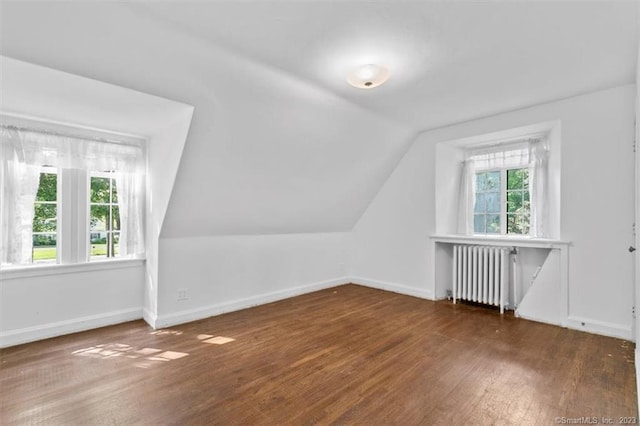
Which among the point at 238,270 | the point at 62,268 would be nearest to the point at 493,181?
the point at 238,270

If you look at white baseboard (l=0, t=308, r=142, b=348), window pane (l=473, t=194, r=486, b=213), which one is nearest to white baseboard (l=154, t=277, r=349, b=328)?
white baseboard (l=0, t=308, r=142, b=348)

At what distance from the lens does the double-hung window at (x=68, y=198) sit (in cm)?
277

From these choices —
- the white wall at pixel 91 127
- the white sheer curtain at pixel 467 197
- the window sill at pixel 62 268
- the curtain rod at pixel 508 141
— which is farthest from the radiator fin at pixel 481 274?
the window sill at pixel 62 268

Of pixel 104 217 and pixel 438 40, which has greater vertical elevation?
pixel 438 40

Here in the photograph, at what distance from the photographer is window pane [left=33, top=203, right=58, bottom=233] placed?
2.96 metres

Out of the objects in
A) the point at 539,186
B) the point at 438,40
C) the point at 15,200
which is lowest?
the point at 15,200

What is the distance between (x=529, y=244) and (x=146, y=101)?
13.4 feet

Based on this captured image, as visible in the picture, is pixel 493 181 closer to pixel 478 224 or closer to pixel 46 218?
pixel 478 224

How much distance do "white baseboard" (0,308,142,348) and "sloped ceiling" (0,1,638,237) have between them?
1067 mm

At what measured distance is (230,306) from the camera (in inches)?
148

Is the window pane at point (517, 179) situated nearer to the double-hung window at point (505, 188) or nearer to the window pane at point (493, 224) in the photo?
the double-hung window at point (505, 188)

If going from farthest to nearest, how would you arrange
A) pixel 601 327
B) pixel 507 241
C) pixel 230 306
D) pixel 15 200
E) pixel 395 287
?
1. pixel 395 287
2. pixel 230 306
3. pixel 507 241
4. pixel 601 327
5. pixel 15 200

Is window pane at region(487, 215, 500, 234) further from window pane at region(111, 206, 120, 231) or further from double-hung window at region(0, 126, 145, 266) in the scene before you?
window pane at region(111, 206, 120, 231)

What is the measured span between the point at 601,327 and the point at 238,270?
392cm
